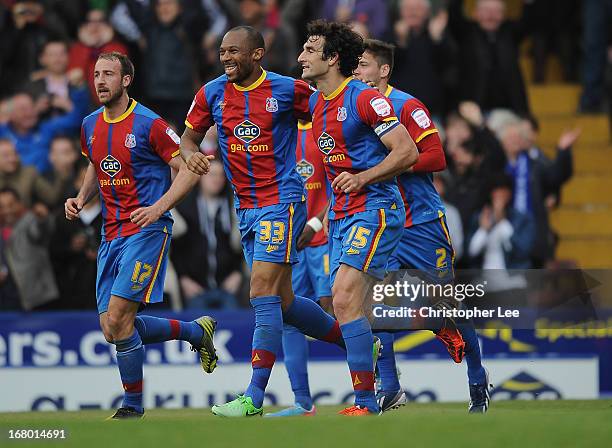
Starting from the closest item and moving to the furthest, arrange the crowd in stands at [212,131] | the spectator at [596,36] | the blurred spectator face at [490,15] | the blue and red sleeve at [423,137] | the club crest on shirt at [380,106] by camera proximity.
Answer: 1. the club crest on shirt at [380,106]
2. the blue and red sleeve at [423,137]
3. the crowd in stands at [212,131]
4. the blurred spectator face at [490,15]
5. the spectator at [596,36]

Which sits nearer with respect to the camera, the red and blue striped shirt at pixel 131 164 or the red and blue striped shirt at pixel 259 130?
the red and blue striped shirt at pixel 259 130

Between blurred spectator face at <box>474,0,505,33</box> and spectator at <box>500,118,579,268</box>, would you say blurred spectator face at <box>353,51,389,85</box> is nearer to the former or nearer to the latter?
spectator at <box>500,118,579,268</box>

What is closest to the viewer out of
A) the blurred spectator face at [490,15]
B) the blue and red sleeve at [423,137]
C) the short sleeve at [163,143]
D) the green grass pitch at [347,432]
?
the green grass pitch at [347,432]

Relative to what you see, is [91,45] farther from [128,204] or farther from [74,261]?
[128,204]

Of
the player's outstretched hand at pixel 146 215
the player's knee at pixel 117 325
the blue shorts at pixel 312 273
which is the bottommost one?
the player's knee at pixel 117 325

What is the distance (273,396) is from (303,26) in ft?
14.9

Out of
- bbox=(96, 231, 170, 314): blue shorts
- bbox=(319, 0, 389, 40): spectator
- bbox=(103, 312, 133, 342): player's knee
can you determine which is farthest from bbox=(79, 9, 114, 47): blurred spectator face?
bbox=(103, 312, 133, 342): player's knee

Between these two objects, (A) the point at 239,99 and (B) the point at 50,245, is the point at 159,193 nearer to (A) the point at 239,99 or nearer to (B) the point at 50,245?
(A) the point at 239,99

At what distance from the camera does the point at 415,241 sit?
33.6 feet

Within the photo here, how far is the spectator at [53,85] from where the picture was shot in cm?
1494

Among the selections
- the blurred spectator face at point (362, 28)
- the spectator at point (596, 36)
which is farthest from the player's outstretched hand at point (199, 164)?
the spectator at point (596, 36)

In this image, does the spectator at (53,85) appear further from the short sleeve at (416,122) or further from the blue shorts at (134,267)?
the short sleeve at (416,122)

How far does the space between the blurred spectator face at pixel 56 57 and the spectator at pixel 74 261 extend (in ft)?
5.56

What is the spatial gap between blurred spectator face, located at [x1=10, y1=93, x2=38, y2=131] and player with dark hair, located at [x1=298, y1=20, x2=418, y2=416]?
6.12 m
